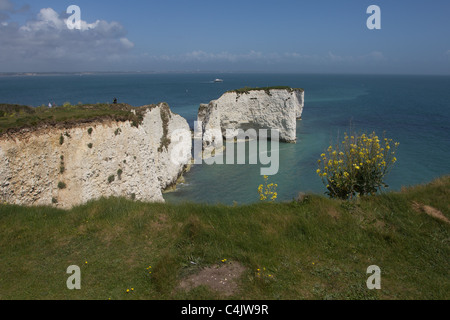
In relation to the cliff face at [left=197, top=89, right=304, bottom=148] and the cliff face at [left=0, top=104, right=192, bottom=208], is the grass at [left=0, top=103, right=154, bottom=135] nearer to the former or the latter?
the cliff face at [left=0, top=104, right=192, bottom=208]

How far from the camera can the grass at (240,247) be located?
6402mm

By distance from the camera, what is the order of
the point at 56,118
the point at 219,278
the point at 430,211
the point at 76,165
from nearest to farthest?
the point at 219,278
the point at 430,211
the point at 76,165
the point at 56,118

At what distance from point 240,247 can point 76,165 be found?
12.1 metres

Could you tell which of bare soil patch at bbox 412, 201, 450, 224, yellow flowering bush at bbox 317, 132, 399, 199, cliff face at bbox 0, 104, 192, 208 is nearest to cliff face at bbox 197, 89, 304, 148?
cliff face at bbox 0, 104, 192, 208

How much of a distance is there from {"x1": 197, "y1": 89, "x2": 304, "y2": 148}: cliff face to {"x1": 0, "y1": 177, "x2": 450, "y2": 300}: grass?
104 ft

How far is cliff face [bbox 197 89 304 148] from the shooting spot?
41.4m

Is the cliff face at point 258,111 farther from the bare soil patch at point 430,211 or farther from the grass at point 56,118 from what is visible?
the bare soil patch at point 430,211

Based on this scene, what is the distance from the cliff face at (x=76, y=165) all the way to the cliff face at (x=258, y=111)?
74.7 ft

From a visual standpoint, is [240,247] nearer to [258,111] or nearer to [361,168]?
[361,168]

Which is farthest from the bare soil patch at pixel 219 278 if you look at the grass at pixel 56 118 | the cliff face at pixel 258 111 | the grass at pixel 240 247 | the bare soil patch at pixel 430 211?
the cliff face at pixel 258 111

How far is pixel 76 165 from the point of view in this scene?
1555 centimetres

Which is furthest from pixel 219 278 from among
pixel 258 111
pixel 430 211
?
pixel 258 111

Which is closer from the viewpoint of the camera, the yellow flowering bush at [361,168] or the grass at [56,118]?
the yellow flowering bush at [361,168]

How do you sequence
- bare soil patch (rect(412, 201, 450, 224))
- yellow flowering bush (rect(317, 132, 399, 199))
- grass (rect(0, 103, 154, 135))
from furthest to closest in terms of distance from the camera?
1. grass (rect(0, 103, 154, 135))
2. yellow flowering bush (rect(317, 132, 399, 199))
3. bare soil patch (rect(412, 201, 450, 224))
